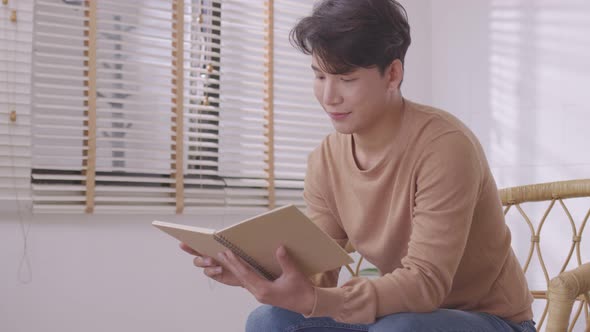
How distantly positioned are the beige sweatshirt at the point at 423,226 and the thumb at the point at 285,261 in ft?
0.24

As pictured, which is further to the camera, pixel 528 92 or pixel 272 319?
pixel 528 92

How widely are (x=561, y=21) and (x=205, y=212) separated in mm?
1535

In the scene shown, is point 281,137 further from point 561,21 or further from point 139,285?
point 561,21

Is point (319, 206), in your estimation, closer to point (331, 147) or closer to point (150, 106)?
point (331, 147)

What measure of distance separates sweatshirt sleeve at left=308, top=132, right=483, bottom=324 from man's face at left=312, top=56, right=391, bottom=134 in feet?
0.45

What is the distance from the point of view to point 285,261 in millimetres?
1193

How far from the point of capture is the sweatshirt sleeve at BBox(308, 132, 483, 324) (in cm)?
125

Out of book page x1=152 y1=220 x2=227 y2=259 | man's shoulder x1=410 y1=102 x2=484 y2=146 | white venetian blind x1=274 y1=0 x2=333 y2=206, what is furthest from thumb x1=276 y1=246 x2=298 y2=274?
white venetian blind x1=274 y1=0 x2=333 y2=206

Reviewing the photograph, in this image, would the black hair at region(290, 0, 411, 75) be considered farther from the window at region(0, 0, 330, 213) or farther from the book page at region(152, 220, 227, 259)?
the window at region(0, 0, 330, 213)

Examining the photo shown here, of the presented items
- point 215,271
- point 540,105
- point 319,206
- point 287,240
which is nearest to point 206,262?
point 215,271

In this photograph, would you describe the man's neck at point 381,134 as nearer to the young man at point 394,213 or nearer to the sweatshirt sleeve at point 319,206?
the young man at point 394,213

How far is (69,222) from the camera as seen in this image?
2.44m

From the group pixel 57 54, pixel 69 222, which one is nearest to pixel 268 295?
pixel 69 222

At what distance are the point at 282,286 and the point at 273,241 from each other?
10 centimetres
